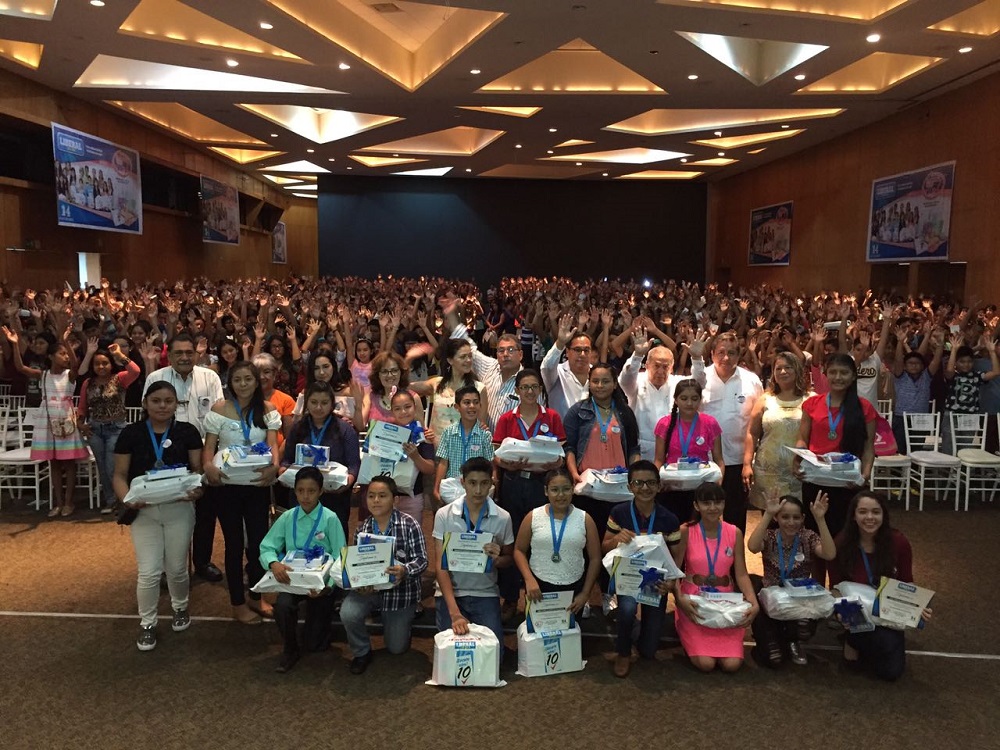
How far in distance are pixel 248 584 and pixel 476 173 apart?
2221 cm

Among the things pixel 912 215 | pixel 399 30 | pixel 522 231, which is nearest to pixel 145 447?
pixel 399 30

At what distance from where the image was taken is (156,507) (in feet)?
13.5

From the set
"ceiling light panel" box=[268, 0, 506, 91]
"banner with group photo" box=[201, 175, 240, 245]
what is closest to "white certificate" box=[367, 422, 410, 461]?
"ceiling light panel" box=[268, 0, 506, 91]

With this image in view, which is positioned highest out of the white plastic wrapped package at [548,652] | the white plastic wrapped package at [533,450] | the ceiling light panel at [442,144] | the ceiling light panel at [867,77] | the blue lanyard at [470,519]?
the ceiling light panel at [442,144]


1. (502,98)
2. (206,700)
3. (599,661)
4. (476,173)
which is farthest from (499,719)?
(476,173)

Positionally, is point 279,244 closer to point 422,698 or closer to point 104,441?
point 104,441

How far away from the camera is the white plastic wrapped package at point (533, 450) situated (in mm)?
4297

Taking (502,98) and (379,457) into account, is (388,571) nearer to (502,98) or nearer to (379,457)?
(379,457)

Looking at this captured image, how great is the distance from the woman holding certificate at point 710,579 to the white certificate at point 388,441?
1.69 meters

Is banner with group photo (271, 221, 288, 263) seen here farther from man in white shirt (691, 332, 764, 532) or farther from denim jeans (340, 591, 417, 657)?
denim jeans (340, 591, 417, 657)

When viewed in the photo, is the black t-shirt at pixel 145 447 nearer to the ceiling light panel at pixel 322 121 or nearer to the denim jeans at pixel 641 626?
the denim jeans at pixel 641 626

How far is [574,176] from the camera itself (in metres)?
26.3

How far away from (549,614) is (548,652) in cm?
19

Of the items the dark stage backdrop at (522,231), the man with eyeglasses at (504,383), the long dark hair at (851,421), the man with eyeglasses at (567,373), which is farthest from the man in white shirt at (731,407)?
the dark stage backdrop at (522,231)
